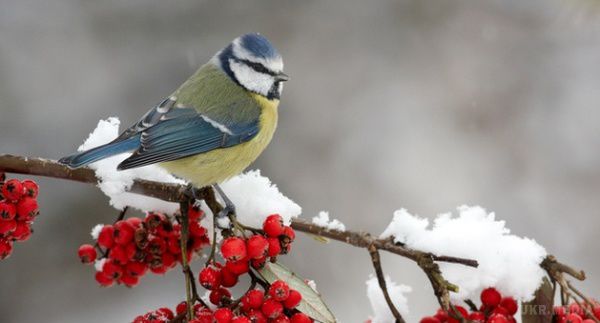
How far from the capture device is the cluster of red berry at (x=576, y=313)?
1.64 metres

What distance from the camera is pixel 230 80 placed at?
8.89 ft

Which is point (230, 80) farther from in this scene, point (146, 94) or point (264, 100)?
point (146, 94)

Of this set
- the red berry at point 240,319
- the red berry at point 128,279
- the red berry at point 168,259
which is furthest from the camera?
the red berry at point 128,279

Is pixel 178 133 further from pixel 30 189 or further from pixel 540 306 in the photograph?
pixel 540 306

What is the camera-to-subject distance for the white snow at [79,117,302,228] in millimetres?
1732

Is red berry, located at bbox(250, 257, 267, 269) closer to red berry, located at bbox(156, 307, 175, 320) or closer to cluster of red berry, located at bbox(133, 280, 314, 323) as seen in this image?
cluster of red berry, located at bbox(133, 280, 314, 323)

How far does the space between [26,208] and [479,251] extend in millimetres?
1105

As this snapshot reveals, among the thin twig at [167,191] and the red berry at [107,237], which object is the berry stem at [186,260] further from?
the red berry at [107,237]

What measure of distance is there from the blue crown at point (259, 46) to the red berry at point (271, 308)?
122 cm

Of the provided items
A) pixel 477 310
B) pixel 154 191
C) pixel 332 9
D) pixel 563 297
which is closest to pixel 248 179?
pixel 154 191

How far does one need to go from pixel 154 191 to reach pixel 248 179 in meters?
0.27

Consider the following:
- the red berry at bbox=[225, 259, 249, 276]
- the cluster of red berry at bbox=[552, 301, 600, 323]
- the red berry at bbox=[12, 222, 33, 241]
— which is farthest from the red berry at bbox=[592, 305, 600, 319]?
the red berry at bbox=[12, 222, 33, 241]

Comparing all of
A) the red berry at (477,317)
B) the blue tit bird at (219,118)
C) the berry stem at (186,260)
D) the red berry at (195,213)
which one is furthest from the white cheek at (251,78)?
the red berry at (477,317)

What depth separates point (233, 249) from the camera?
1479mm
